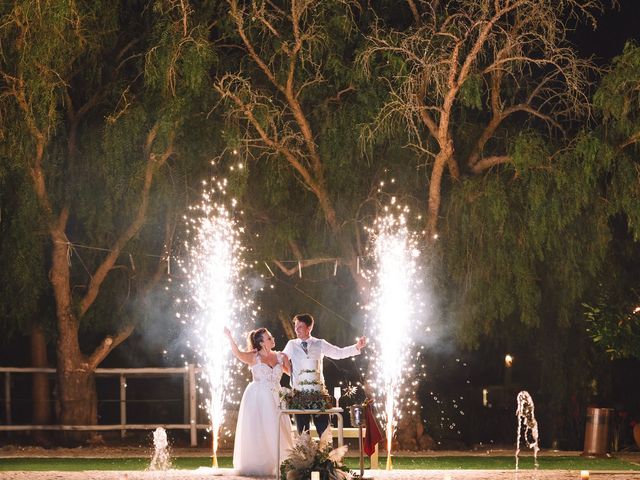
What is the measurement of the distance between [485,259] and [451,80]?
3.03 m

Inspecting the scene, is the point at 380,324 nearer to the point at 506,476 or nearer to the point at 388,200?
the point at 388,200

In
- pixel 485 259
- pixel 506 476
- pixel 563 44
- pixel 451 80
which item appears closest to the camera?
pixel 506 476

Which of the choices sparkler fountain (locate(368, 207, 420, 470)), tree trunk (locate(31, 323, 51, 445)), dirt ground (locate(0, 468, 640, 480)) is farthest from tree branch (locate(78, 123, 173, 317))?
dirt ground (locate(0, 468, 640, 480))

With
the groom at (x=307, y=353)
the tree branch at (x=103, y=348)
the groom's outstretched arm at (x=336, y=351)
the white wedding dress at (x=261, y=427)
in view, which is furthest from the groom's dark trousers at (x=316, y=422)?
the tree branch at (x=103, y=348)

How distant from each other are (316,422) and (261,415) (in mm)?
673

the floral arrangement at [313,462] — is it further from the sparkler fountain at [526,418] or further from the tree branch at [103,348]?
the sparkler fountain at [526,418]

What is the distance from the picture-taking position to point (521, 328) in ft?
76.0

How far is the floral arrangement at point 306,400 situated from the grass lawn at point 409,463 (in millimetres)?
3398

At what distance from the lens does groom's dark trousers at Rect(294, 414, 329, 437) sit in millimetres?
14414

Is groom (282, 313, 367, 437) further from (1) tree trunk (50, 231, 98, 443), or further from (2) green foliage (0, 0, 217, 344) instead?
(1) tree trunk (50, 231, 98, 443)

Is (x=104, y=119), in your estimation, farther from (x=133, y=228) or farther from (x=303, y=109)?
(x=303, y=109)

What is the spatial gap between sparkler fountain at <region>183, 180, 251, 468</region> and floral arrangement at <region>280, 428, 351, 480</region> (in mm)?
4859

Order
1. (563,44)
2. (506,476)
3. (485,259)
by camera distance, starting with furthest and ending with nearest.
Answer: (563,44) → (485,259) → (506,476)

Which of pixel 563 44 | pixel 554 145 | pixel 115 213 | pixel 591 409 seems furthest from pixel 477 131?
pixel 115 213
